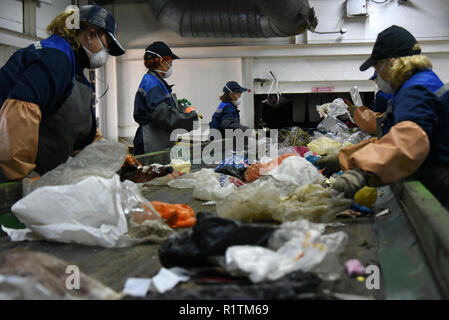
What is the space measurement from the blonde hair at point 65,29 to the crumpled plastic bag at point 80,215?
119 cm

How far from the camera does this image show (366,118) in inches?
148

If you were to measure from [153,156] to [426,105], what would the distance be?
218 centimetres

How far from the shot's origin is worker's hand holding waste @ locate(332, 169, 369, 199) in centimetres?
156

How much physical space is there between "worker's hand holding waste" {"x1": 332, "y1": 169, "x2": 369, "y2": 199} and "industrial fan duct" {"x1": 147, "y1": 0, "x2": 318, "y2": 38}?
5.61 metres

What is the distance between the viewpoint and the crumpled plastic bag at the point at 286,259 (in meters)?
0.90

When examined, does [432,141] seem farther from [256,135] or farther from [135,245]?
[256,135]

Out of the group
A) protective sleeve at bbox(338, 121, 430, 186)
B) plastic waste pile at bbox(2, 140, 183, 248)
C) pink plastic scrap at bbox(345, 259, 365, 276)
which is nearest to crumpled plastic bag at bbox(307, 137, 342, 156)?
protective sleeve at bbox(338, 121, 430, 186)


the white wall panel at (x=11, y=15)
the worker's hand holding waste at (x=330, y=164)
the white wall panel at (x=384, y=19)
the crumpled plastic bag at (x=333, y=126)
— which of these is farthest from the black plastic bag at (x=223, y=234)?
the white wall panel at (x=384, y=19)

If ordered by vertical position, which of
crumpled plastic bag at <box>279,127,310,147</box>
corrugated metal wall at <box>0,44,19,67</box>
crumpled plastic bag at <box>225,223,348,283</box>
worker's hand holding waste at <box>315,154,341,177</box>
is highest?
corrugated metal wall at <box>0,44,19,67</box>

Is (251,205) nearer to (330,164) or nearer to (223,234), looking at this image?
(223,234)

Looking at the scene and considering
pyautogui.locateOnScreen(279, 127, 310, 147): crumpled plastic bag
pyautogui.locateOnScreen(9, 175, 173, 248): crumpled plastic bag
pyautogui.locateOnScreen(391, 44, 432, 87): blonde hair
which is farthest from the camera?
pyautogui.locateOnScreen(279, 127, 310, 147): crumpled plastic bag

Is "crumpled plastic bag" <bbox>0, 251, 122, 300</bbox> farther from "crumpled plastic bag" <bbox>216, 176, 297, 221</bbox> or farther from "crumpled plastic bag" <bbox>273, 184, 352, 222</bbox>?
"crumpled plastic bag" <bbox>273, 184, 352, 222</bbox>

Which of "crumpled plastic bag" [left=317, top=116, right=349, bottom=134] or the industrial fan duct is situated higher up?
the industrial fan duct

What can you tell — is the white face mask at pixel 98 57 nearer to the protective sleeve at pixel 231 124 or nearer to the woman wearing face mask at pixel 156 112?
the woman wearing face mask at pixel 156 112
